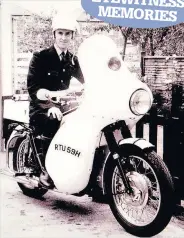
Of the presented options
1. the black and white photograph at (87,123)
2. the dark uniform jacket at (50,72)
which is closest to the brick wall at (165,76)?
the black and white photograph at (87,123)

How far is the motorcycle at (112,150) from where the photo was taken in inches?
92.5

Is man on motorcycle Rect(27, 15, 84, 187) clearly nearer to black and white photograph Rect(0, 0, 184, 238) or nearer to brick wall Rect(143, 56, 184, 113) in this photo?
black and white photograph Rect(0, 0, 184, 238)

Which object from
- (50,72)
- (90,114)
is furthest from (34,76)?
(90,114)

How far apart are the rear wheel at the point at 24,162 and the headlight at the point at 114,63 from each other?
101cm

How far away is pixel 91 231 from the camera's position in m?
2.66

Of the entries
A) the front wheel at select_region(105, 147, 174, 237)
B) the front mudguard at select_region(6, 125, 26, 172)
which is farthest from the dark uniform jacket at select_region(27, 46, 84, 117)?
the front wheel at select_region(105, 147, 174, 237)

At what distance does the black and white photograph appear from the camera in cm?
241

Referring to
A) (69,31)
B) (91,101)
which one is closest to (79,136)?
(91,101)

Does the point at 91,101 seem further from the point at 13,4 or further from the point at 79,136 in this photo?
the point at 13,4

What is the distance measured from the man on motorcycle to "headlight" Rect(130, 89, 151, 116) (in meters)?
0.52

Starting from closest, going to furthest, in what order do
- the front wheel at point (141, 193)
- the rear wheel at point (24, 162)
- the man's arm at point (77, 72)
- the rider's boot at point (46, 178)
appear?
the front wheel at point (141, 193), the man's arm at point (77, 72), the rider's boot at point (46, 178), the rear wheel at point (24, 162)

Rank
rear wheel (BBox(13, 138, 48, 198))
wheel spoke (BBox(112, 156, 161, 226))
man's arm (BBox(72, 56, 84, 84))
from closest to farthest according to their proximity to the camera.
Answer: wheel spoke (BBox(112, 156, 161, 226)) < man's arm (BBox(72, 56, 84, 84)) < rear wheel (BBox(13, 138, 48, 198))

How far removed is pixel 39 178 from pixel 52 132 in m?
0.39

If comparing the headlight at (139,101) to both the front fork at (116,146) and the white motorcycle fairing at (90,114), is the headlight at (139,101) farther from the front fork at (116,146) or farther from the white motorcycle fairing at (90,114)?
the front fork at (116,146)
